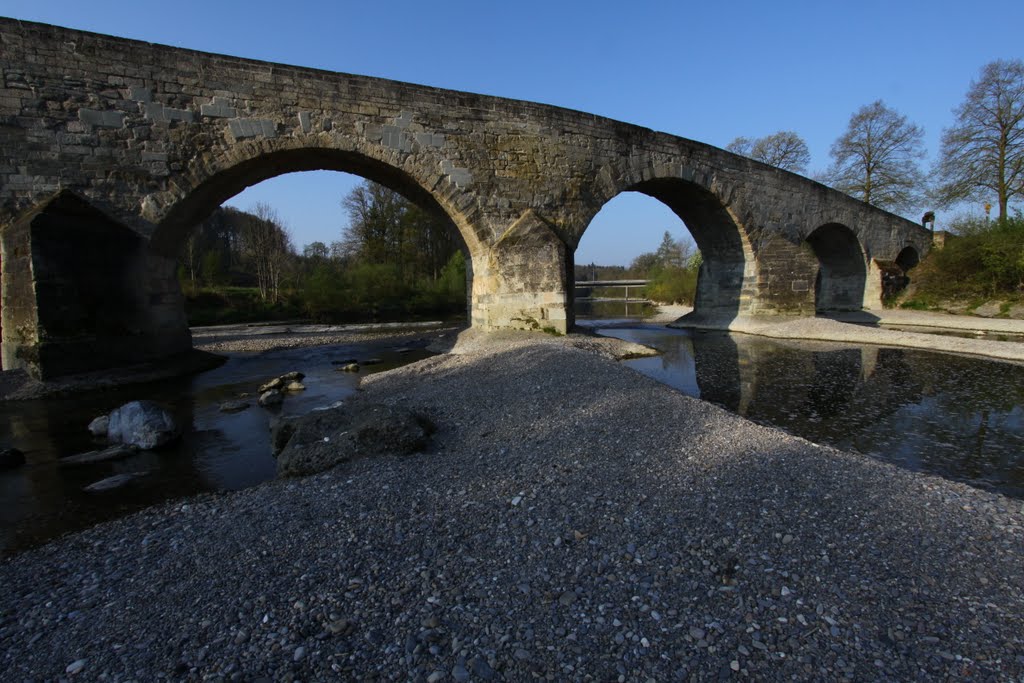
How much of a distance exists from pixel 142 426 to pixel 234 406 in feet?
5.18

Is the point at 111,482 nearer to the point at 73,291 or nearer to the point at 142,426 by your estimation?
the point at 142,426

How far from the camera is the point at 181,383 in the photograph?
28.0 feet

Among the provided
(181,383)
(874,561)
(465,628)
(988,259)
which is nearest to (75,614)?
(465,628)

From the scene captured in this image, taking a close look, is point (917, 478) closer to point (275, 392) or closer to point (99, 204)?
point (275, 392)

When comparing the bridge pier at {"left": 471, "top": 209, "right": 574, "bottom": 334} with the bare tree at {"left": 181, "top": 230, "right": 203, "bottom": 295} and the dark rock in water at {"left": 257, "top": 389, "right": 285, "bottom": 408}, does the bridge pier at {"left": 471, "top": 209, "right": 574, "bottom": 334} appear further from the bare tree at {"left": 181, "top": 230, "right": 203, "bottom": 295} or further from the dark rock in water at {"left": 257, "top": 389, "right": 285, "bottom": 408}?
the bare tree at {"left": 181, "top": 230, "right": 203, "bottom": 295}

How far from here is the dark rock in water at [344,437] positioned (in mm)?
3768

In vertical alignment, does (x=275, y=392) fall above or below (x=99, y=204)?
below

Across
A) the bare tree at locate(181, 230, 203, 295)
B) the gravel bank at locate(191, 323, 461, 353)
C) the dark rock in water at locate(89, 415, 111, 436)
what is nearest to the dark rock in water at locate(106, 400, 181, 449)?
the dark rock in water at locate(89, 415, 111, 436)

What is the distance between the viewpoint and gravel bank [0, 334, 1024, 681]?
179cm

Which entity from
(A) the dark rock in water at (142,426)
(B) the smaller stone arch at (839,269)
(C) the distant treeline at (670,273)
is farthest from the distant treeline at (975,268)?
(A) the dark rock in water at (142,426)

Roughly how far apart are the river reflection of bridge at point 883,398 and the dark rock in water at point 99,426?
7422 millimetres

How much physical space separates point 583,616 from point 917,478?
2838 millimetres

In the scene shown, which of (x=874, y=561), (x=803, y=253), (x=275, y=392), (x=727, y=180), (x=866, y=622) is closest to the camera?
(x=866, y=622)

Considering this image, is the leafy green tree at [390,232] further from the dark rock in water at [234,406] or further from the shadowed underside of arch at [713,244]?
the dark rock in water at [234,406]
